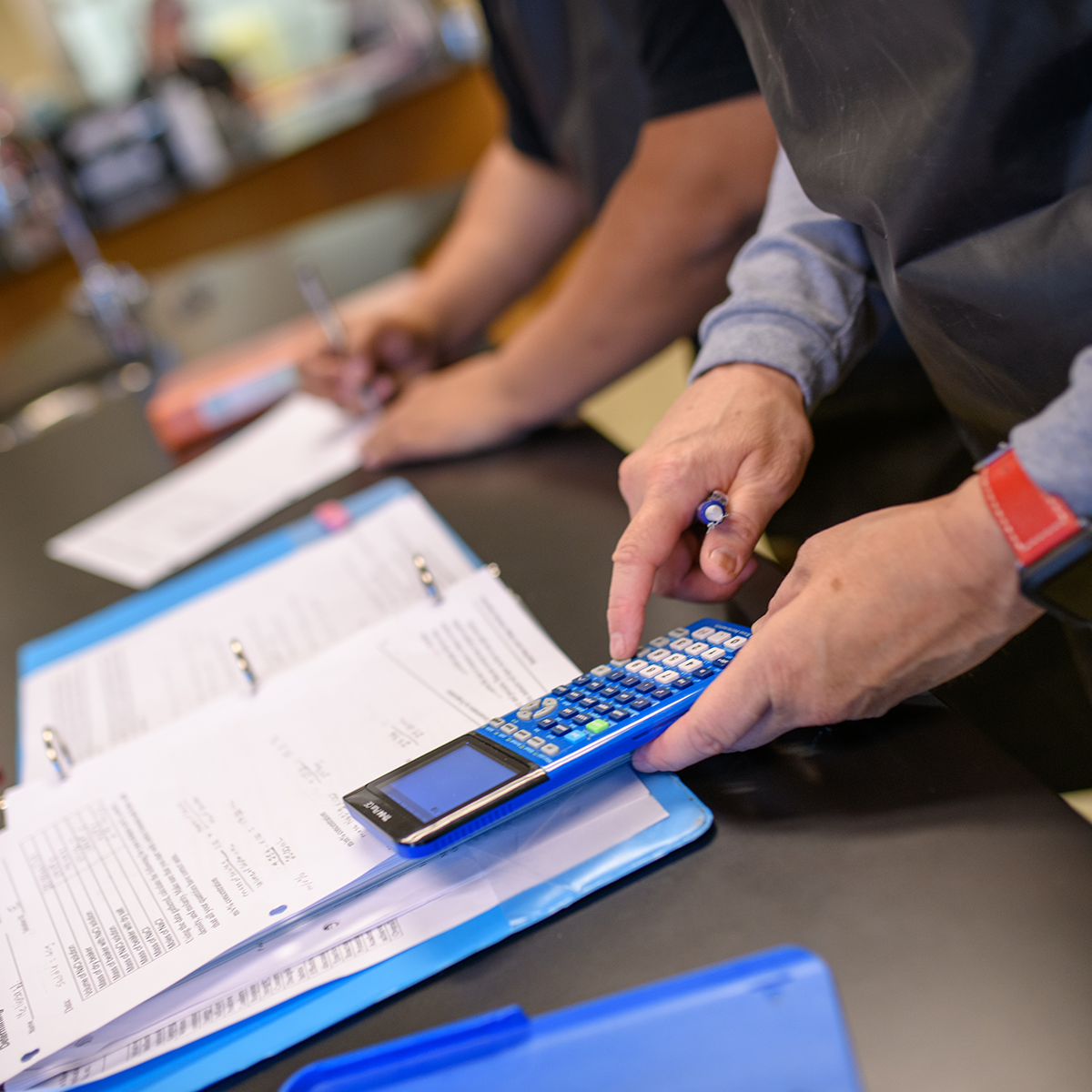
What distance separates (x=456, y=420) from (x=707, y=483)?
0.42 metres

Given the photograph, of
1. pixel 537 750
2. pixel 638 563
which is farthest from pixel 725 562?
pixel 537 750

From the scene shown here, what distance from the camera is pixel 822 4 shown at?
52 cm

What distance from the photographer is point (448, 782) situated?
46 centimetres

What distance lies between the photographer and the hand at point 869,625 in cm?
41

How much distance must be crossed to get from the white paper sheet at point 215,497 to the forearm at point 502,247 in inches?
8.4

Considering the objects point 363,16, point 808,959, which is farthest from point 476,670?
point 363,16

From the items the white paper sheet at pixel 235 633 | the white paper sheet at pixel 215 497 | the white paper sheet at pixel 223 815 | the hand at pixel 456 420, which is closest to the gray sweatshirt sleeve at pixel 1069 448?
the white paper sheet at pixel 223 815

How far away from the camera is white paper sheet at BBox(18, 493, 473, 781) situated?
69 cm

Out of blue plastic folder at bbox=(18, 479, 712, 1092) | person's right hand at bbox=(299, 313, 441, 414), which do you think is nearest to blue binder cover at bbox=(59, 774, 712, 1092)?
blue plastic folder at bbox=(18, 479, 712, 1092)

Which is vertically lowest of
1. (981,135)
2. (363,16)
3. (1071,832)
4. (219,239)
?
(1071,832)

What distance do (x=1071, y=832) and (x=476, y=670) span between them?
31 centimetres

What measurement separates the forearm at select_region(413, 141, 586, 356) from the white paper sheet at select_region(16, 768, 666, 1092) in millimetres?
859

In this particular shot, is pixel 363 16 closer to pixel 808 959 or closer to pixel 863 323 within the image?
pixel 863 323

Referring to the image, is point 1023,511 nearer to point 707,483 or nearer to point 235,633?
point 707,483
